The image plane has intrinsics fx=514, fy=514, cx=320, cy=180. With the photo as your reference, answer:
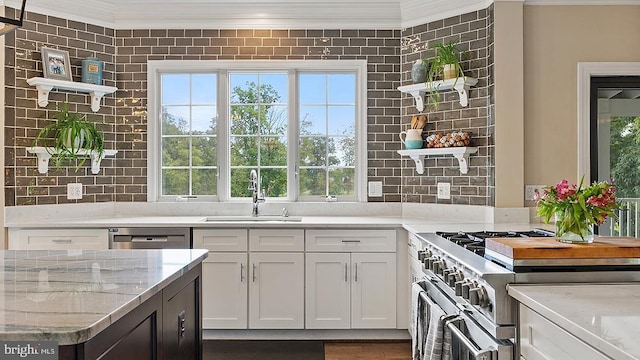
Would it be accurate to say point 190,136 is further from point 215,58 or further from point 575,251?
point 575,251

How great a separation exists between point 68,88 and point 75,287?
2.90 m

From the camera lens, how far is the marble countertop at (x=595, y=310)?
1132 mm

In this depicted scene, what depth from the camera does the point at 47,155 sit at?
3.87 m

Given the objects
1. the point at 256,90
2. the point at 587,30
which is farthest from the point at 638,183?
the point at 256,90

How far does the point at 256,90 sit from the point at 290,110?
0.34 meters

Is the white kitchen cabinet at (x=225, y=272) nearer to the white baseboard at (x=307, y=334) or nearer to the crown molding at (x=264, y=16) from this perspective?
the white baseboard at (x=307, y=334)

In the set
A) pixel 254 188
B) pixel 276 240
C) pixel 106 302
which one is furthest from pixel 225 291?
pixel 106 302

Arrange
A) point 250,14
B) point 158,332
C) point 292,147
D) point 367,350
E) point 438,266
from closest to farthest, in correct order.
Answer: point 158,332
point 438,266
point 367,350
point 250,14
point 292,147

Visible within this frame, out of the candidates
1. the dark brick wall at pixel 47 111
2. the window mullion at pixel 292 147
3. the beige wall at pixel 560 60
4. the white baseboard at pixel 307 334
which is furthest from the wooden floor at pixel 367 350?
the dark brick wall at pixel 47 111

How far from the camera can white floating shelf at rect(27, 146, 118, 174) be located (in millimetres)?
3801

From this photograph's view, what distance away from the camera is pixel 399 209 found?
168 inches

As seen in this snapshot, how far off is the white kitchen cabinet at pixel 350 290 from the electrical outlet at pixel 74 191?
1.94 metres

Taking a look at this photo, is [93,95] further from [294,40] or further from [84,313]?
[84,313]

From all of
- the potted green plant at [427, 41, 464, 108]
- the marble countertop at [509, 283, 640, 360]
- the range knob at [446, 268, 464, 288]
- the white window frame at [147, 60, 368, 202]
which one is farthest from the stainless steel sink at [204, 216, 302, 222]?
the marble countertop at [509, 283, 640, 360]
